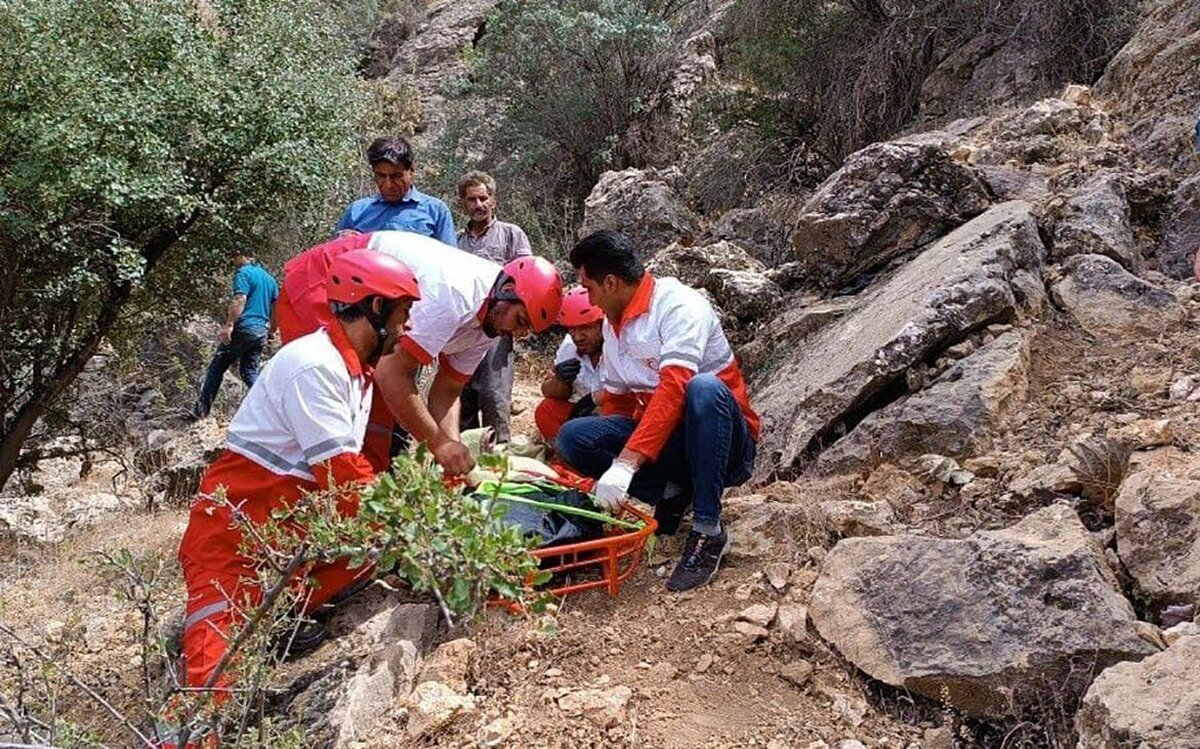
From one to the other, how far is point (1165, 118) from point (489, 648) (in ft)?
15.8

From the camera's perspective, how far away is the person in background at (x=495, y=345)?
467 cm

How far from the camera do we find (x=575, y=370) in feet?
13.8

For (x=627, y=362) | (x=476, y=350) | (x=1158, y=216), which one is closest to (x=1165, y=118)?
(x=1158, y=216)

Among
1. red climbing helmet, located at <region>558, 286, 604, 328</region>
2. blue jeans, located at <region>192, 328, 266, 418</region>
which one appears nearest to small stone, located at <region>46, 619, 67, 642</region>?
red climbing helmet, located at <region>558, 286, 604, 328</region>

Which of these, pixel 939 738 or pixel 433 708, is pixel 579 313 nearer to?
pixel 433 708

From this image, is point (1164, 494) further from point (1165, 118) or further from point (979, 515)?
point (1165, 118)

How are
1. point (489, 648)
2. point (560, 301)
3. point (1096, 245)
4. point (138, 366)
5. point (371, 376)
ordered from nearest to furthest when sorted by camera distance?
point (489, 648)
point (371, 376)
point (560, 301)
point (1096, 245)
point (138, 366)

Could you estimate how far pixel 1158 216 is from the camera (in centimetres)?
468

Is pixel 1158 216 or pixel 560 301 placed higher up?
pixel 560 301

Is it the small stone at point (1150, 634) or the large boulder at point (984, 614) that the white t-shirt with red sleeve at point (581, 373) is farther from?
the small stone at point (1150, 634)

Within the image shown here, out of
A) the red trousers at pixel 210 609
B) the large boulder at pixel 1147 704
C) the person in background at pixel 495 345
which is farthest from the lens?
the person in background at pixel 495 345

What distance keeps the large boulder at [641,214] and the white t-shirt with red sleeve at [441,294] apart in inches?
134

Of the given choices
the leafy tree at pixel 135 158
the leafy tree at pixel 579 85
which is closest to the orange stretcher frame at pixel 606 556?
the leafy tree at pixel 135 158

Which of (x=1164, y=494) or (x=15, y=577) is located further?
(x=15, y=577)
